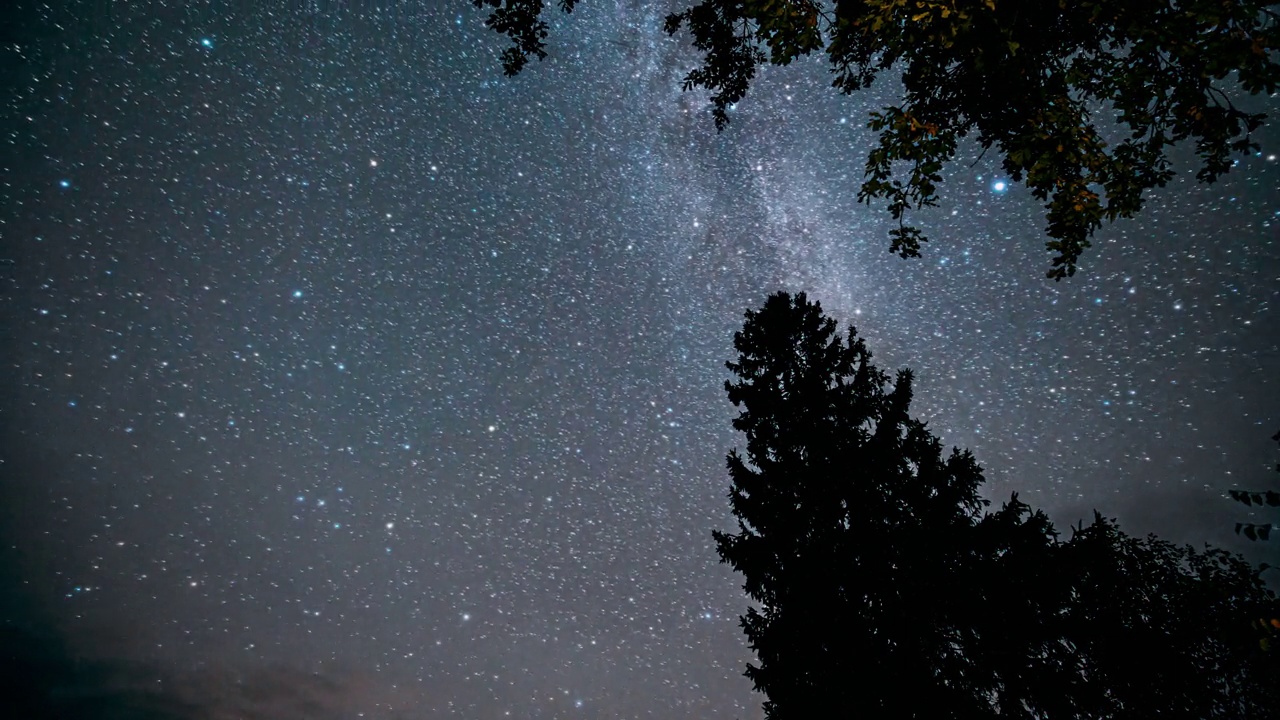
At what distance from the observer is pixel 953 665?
773 centimetres

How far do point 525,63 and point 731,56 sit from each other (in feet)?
8.78

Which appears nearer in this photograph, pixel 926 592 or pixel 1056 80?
pixel 1056 80

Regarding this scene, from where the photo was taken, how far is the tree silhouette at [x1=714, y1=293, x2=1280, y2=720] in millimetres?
7750

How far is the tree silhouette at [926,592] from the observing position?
25.4 ft

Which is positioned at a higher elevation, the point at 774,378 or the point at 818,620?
the point at 774,378

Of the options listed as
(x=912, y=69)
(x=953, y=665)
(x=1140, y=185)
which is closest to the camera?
(x=1140, y=185)

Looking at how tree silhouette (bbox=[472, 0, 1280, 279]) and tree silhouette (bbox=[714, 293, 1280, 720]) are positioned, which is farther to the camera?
tree silhouette (bbox=[714, 293, 1280, 720])

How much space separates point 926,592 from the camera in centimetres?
806

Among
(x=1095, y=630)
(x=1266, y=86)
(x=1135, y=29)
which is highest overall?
(x=1135, y=29)

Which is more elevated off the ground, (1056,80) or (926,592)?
(1056,80)

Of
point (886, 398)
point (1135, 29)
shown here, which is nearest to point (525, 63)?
point (1135, 29)

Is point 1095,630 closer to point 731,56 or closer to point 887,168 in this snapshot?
point 887,168

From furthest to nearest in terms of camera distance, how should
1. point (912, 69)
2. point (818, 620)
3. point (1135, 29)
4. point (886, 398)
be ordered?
point (886, 398) → point (818, 620) → point (912, 69) → point (1135, 29)

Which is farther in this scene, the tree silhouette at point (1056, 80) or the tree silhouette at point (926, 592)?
the tree silhouette at point (926, 592)
